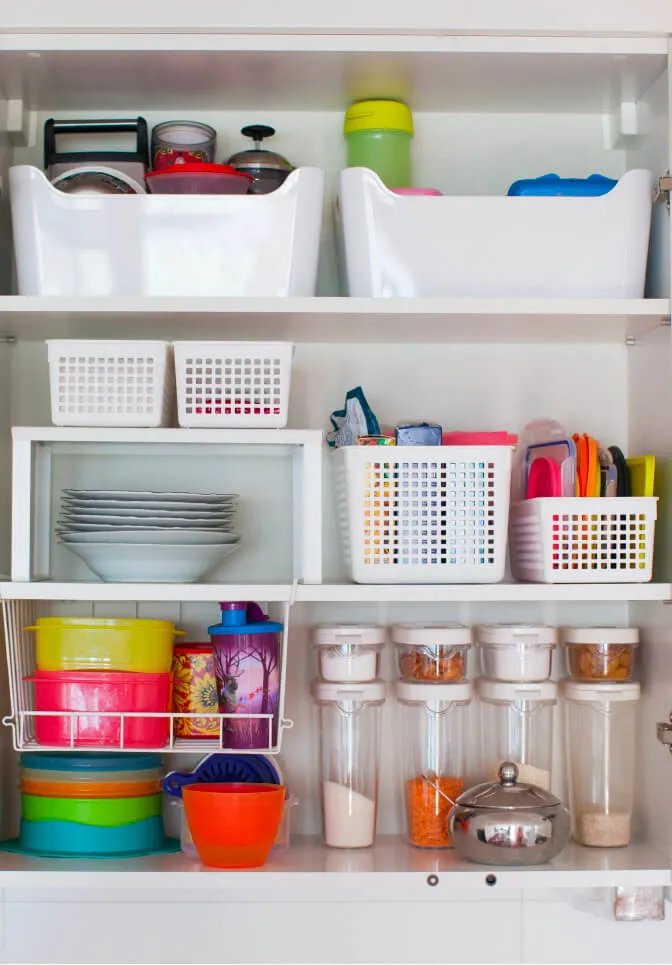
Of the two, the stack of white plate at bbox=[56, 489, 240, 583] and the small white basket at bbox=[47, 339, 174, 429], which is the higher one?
the small white basket at bbox=[47, 339, 174, 429]

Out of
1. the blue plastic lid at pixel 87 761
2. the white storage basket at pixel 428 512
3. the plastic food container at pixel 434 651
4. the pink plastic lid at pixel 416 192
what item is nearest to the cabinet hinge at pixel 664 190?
the pink plastic lid at pixel 416 192

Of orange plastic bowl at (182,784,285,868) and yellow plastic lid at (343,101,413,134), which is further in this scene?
yellow plastic lid at (343,101,413,134)

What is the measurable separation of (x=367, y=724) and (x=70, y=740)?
0.42m

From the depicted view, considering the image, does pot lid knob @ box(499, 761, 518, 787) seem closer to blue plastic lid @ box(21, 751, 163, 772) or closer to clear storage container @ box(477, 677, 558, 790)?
clear storage container @ box(477, 677, 558, 790)

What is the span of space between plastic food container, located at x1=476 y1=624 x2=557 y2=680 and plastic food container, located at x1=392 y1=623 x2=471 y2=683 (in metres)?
0.04

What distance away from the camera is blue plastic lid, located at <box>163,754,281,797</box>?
5.50 ft

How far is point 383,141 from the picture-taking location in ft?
5.58

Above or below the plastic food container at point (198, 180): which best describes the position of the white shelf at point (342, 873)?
below

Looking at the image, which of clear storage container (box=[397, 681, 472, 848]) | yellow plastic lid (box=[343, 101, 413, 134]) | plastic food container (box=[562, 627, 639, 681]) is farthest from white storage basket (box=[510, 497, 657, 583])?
yellow plastic lid (box=[343, 101, 413, 134])

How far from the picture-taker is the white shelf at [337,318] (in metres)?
1.54

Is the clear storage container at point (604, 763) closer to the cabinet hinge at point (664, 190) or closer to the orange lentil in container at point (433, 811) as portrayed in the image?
the orange lentil in container at point (433, 811)

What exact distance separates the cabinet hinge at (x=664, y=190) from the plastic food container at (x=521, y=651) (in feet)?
2.02

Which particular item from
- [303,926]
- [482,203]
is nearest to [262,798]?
[303,926]

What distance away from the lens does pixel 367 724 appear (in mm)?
1679
